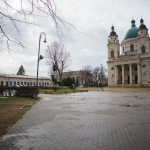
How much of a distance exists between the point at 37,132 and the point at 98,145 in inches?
89.4

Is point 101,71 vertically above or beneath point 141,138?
above

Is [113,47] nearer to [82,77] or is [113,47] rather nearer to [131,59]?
[131,59]

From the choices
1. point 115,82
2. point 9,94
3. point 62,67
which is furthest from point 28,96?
point 115,82

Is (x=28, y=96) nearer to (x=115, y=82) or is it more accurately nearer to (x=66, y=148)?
(x=66, y=148)

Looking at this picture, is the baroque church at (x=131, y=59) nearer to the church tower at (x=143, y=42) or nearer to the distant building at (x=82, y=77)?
the church tower at (x=143, y=42)

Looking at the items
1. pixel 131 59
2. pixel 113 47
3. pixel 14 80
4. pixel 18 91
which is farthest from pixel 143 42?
pixel 14 80

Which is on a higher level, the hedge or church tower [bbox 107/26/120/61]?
church tower [bbox 107/26/120/61]

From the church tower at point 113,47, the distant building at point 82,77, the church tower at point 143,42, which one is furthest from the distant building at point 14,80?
the church tower at point 143,42

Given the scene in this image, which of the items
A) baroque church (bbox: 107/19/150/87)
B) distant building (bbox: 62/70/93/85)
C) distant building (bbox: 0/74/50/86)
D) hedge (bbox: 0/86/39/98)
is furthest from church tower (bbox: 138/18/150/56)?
distant building (bbox: 0/74/50/86)

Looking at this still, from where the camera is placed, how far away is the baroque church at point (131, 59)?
171ft

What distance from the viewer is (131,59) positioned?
53.1m

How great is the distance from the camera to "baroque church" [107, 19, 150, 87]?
52094 millimetres

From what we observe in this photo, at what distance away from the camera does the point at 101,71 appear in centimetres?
8412

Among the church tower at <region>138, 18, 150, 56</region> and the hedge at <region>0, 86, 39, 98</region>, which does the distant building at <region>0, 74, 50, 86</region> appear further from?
the church tower at <region>138, 18, 150, 56</region>
